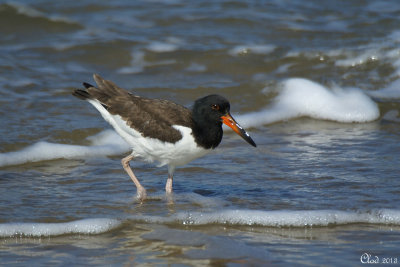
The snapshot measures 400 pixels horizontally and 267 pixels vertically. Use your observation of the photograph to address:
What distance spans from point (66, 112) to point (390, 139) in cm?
423

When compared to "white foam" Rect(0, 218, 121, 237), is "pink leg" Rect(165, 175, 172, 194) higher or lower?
higher

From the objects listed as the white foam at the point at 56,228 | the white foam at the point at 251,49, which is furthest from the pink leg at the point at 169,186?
the white foam at the point at 251,49

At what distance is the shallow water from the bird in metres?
0.44

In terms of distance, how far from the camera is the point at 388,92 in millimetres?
9781

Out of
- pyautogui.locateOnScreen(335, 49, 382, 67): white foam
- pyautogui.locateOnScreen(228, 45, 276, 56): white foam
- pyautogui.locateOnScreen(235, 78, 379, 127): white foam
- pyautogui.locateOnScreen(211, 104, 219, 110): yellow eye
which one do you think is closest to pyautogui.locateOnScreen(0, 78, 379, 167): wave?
pyautogui.locateOnScreen(235, 78, 379, 127): white foam

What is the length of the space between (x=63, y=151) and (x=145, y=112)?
170cm

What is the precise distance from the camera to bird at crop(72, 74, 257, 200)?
6133 millimetres

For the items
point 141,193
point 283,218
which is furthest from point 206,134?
point 283,218

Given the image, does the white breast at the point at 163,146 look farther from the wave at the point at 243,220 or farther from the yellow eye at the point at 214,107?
the wave at the point at 243,220

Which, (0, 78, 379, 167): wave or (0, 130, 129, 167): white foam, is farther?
(0, 78, 379, 167): wave

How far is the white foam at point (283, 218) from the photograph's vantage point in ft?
18.4

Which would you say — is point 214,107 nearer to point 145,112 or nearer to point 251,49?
point 145,112

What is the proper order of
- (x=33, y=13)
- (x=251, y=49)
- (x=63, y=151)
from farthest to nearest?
(x=33, y=13), (x=251, y=49), (x=63, y=151)

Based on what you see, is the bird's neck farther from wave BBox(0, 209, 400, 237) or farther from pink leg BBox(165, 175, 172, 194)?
wave BBox(0, 209, 400, 237)
